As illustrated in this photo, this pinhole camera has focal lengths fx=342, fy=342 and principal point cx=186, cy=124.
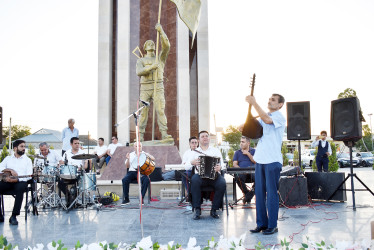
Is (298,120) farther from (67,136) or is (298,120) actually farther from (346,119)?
(67,136)

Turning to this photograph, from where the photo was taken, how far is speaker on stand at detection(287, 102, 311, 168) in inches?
337

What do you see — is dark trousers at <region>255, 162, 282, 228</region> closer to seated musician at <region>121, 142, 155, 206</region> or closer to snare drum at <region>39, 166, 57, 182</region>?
seated musician at <region>121, 142, 155, 206</region>

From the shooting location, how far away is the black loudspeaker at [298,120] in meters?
8.58

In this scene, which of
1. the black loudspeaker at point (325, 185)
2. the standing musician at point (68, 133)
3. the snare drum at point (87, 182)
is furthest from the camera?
the standing musician at point (68, 133)

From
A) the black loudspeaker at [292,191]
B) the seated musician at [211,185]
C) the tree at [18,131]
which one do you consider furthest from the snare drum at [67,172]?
the tree at [18,131]

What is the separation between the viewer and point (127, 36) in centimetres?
1738

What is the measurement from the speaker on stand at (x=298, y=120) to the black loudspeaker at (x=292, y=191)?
1.47m

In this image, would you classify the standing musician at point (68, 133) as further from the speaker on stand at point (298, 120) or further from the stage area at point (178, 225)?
the speaker on stand at point (298, 120)

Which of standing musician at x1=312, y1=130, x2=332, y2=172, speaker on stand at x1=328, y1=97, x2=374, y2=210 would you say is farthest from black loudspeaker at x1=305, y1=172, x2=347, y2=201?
standing musician at x1=312, y1=130, x2=332, y2=172

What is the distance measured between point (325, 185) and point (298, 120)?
1.77 metres

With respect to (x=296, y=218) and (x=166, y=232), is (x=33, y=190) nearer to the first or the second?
(x=166, y=232)

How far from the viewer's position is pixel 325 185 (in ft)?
25.9

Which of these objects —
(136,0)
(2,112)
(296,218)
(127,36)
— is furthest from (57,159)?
(136,0)

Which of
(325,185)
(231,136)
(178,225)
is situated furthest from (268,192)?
(231,136)
